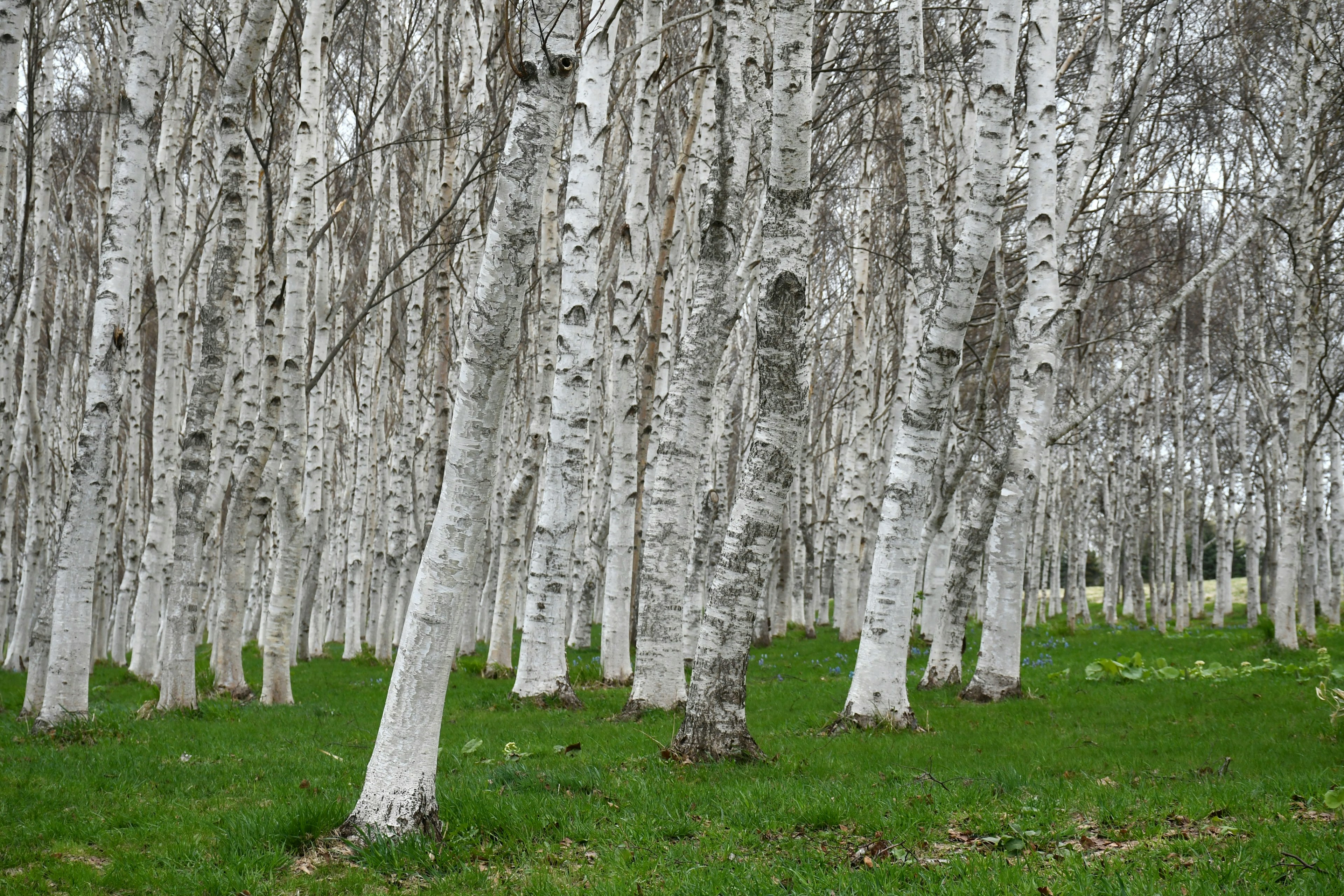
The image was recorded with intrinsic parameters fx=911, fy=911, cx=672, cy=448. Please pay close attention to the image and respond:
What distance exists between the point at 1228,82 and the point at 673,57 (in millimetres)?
9319

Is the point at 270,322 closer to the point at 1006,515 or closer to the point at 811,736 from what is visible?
the point at 811,736

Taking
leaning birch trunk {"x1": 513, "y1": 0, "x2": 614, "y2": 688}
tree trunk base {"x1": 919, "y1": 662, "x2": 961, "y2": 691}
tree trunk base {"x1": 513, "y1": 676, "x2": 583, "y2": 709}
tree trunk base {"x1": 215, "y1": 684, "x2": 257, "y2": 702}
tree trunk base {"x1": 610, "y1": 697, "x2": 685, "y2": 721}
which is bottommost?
tree trunk base {"x1": 215, "y1": 684, "x2": 257, "y2": 702}

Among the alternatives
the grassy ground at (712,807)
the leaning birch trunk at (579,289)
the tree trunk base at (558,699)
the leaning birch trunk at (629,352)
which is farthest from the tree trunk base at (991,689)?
the leaning birch trunk at (579,289)

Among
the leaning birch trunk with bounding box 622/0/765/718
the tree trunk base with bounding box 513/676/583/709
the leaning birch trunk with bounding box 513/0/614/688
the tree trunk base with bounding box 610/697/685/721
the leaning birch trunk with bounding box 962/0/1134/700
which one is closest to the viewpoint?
the leaning birch trunk with bounding box 622/0/765/718

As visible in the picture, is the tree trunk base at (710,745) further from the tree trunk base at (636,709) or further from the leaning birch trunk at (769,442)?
the tree trunk base at (636,709)

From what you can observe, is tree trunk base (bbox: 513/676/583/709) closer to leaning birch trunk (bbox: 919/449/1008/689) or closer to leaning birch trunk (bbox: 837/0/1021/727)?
leaning birch trunk (bbox: 837/0/1021/727)

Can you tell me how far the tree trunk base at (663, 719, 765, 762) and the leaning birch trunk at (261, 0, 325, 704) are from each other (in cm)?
536

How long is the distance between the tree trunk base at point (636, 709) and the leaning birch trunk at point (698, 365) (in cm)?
1

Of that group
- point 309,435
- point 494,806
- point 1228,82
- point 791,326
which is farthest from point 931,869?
point 1228,82

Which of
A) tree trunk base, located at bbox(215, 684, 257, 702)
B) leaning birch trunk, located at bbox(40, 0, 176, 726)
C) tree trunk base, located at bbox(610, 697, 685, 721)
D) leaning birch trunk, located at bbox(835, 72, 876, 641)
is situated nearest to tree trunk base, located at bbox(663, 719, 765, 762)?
tree trunk base, located at bbox(610, 697, 685, 721)

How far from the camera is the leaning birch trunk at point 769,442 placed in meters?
5.61

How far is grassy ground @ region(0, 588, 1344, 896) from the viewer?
3.70 meters

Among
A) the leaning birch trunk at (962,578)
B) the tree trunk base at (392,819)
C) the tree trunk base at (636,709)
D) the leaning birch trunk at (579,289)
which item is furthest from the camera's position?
the leaning birch trunk at (962,578)

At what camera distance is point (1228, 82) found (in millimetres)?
15219
